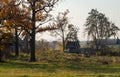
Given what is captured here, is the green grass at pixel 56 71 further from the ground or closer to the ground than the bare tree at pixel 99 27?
closer to the ground

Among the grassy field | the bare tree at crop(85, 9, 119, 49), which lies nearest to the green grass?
the grassy field

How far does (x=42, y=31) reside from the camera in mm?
50812

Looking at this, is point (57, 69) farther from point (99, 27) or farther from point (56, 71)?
point (99, 27)

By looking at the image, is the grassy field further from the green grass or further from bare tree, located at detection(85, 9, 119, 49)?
bare tree, located at detection(85, 9, 119, 49)

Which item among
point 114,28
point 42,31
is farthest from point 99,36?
point 42,31

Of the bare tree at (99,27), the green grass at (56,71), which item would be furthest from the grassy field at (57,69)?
the bare tree at (99,27)

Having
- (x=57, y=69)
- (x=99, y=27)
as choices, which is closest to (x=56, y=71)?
(x=57, y=69)

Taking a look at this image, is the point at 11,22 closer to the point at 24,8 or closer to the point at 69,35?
the point at 24,8

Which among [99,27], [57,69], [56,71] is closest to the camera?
[56,71]

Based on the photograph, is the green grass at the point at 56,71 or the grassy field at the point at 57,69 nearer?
the green grass at the point at 56,71

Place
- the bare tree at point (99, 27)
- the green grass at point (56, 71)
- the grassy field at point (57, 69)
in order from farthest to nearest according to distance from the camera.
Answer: the bare tree at point (99, 27)
the grassy field at point (57, 69)
the green grass at point (56, 71)

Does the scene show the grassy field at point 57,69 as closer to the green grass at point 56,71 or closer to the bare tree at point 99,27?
the green grass at point 56,71

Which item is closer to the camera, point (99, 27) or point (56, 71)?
point (56, 71)

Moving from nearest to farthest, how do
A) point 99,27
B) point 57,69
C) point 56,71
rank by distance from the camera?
point 56,71
point 57,69
point 99,27
